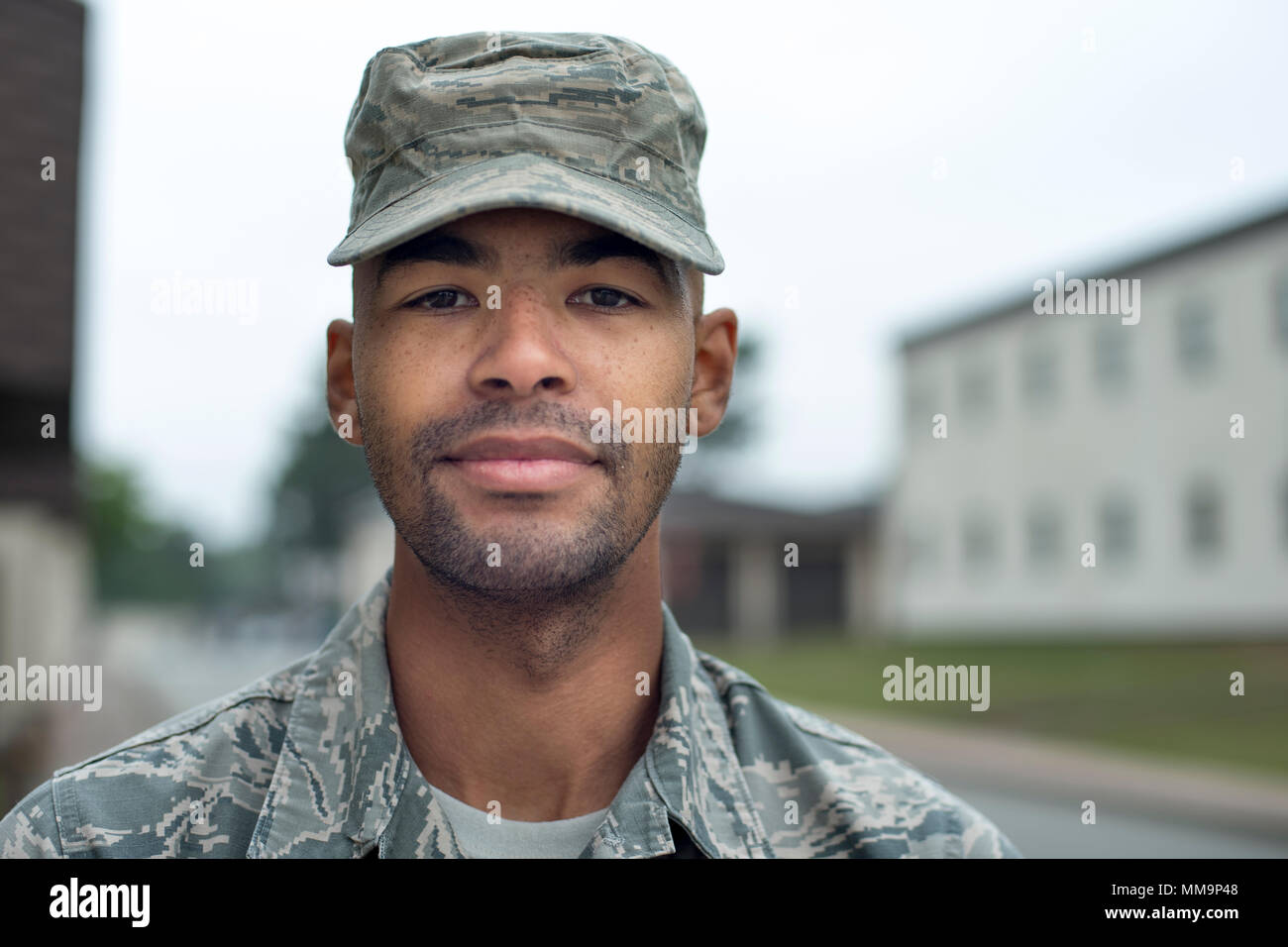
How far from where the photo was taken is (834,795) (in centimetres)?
237

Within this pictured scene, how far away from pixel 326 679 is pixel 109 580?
113 meters

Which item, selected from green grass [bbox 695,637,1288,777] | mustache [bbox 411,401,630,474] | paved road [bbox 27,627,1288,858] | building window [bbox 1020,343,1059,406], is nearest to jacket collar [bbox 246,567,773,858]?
mustache [bbox 411,401,630,474]

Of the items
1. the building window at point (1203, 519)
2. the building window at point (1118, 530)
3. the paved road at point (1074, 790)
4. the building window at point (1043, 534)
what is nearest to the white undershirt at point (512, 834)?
the paved road at point (1074, 790)

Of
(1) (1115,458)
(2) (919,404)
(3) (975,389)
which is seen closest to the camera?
(1) (1115,458)

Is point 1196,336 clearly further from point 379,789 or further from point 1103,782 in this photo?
point 379,789

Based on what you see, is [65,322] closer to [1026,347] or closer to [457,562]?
[457,562]

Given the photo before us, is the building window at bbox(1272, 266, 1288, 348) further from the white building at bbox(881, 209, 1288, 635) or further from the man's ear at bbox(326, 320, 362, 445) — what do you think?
the man's ear at bbox(326, 320, 362, 445)

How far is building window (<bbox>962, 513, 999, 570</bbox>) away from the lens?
97.1 feet

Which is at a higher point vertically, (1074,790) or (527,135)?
(527,135)

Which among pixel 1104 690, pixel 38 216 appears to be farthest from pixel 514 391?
pixel 1104 690

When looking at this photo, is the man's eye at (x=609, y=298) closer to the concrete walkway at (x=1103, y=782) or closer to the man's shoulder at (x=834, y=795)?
the man's shoulder at (x=834, y=795)

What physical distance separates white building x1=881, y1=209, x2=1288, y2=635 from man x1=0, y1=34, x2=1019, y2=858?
64.5ft

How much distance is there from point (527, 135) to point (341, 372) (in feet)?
2.07

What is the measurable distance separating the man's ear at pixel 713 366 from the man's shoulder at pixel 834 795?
22.2 inches
